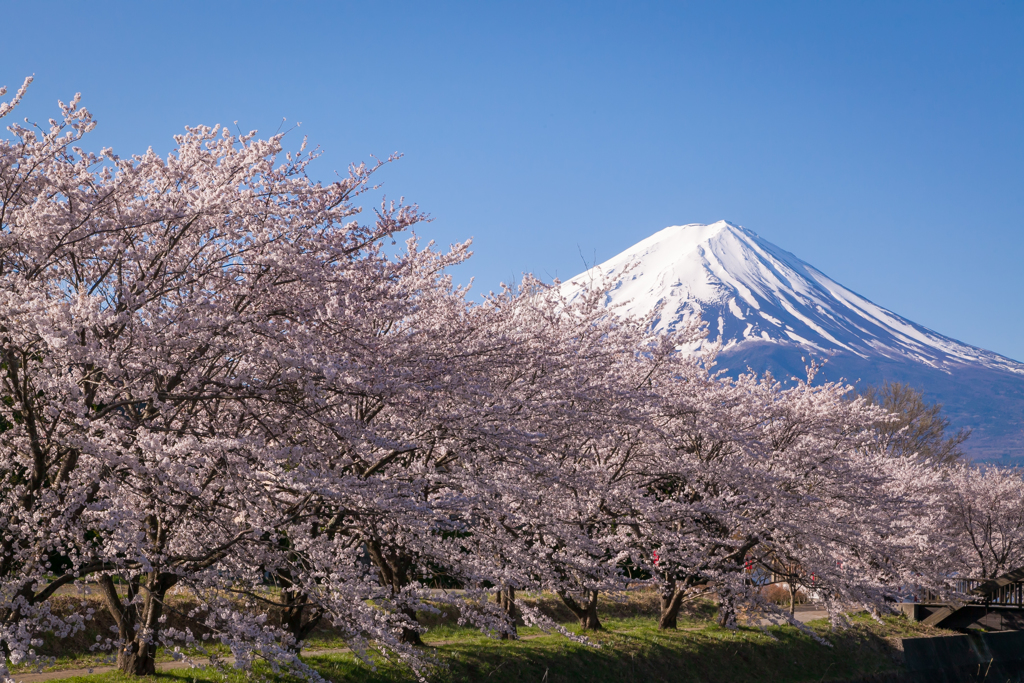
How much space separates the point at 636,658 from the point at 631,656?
136 millimetres

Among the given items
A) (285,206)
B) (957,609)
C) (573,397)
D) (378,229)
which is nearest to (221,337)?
(285,206)

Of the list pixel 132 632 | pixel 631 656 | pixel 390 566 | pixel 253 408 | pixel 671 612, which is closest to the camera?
pixel 253 408

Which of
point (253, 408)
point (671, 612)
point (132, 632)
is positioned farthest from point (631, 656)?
point (253, 408)

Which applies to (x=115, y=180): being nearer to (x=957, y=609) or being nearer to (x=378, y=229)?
(x=378, y=229)

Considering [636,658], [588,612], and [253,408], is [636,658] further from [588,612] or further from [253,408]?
[253,408]

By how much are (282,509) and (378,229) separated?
287 cm

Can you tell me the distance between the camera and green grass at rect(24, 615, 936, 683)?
10.7m

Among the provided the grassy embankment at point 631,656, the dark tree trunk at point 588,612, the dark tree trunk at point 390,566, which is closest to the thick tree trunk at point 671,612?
the grassy embankment at point 631,656

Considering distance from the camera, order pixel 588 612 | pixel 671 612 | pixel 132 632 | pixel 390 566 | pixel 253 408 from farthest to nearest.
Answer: pixel 671 612 → pixel 588 612 → pixel 390 566 → pixel 132 632 → pixel 253 408

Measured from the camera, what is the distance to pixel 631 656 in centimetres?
1453

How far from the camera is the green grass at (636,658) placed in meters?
10.7

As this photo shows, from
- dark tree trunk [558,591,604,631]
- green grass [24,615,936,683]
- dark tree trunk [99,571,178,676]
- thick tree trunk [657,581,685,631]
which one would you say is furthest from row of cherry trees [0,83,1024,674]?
thick tree trunk [657,581,685,631]

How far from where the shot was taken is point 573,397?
9602 mm

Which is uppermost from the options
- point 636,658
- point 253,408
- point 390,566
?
point 253,408
